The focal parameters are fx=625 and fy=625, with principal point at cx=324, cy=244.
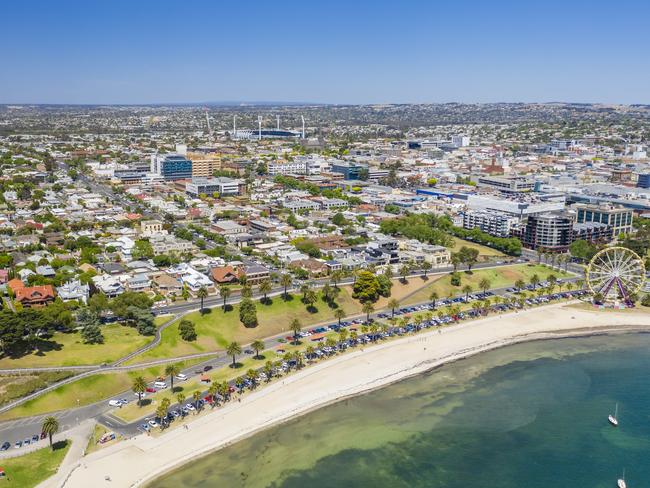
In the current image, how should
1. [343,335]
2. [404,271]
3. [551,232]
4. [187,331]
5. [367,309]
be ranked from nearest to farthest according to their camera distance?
[187,331] < [343,335] < [367,309] < [404,271] < [551,232]

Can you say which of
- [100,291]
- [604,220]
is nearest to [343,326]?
[100,291]

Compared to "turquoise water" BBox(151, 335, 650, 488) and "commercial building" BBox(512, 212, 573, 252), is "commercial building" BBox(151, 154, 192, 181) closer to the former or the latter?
"commercial building" BBox(512, 212, 573, 252)

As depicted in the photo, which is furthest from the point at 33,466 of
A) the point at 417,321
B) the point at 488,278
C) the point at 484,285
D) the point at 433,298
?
the point at 488,278

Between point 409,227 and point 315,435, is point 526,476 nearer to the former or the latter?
point 315,435

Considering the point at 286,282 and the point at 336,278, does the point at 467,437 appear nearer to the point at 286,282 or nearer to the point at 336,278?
the point at 286,282

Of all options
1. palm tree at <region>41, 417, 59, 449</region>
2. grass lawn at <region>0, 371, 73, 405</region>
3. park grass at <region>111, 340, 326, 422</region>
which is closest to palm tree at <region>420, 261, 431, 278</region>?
park grass at <region>111, 340, 326, 422</region>
